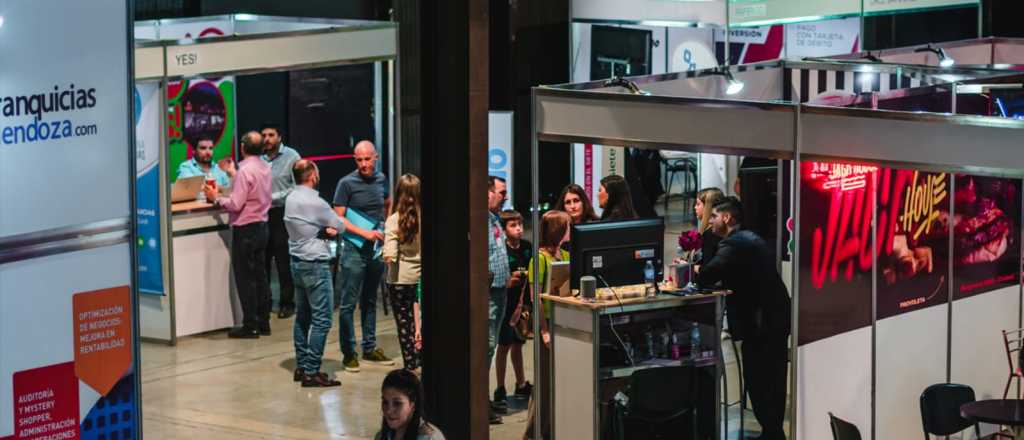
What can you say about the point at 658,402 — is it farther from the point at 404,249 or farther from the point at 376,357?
the point at 376,357

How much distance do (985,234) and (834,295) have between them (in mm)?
1339

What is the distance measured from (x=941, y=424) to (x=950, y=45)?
4342 millimetres

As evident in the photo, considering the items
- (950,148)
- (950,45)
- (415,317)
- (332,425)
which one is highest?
(950,45)

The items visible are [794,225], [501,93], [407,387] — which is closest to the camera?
[407,387]

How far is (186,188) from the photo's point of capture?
9703 millimetres

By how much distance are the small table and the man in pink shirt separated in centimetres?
492

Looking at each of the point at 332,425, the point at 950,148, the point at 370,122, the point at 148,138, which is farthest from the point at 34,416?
the point at 370,122

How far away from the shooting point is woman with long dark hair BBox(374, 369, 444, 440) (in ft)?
13.9

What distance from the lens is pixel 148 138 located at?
29.7ft

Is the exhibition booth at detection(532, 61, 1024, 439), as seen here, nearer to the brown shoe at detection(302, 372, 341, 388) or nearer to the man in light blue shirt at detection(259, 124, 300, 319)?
the brown shoe at detection(302, 372, 341, 388)

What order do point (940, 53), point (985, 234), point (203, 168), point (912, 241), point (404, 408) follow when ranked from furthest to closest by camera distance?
point (203, 168), point (940, 53), point (985, 234), point (912, 241), point (404, 408)

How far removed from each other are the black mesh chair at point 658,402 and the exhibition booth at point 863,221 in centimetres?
20

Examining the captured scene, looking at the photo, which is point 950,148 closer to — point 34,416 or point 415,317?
point 415,317

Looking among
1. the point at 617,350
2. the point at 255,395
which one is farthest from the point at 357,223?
the point at 617,350
